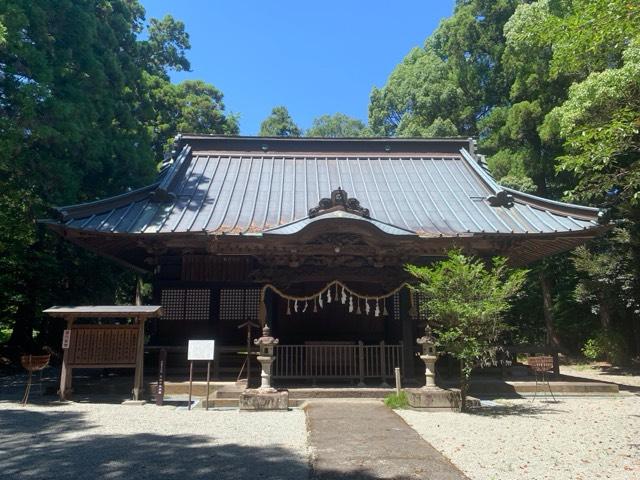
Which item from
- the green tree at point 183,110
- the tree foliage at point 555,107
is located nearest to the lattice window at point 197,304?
the tree foliage at point 555,107

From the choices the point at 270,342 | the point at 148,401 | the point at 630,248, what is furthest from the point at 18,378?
the point at 630,248

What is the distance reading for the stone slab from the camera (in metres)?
8.92

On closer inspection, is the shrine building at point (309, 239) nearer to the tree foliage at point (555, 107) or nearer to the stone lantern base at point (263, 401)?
the stone lantern base at point (263, 401)

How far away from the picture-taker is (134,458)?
218 inches

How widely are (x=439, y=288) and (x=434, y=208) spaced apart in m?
4.40

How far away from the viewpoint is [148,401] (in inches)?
392

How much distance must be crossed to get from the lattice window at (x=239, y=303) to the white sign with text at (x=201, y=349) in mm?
3048

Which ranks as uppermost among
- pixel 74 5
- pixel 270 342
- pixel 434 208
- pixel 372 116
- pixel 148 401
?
pixel 372 116

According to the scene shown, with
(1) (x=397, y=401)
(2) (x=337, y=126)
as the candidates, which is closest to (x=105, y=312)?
(1) (x=397, y=401)

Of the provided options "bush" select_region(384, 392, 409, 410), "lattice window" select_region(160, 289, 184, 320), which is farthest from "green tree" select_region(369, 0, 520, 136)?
"bush" select_region(384, 392, 409, 410)

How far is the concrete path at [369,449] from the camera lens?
A: 487cm

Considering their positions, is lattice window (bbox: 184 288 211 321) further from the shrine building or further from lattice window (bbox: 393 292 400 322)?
lattice window (bbox: 393 292 400 322)

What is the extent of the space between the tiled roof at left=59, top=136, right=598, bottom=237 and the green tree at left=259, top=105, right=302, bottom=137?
3262cm

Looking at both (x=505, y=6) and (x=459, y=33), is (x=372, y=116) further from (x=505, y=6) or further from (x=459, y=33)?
(x=505, y=6)
